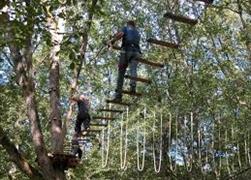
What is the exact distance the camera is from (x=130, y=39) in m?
8.32

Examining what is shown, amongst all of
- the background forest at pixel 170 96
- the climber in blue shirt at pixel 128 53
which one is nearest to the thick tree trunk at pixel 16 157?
the climber in blue shirt at pixel 128 53

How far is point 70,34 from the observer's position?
6.69 m

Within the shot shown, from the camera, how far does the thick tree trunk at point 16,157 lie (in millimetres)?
6945

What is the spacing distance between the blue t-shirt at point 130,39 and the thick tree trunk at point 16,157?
2.54m

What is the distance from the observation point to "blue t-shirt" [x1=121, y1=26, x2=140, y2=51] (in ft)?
27.1

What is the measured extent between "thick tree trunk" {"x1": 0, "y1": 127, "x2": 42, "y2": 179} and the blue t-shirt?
2.54 m

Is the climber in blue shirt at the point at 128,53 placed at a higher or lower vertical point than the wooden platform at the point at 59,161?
higher

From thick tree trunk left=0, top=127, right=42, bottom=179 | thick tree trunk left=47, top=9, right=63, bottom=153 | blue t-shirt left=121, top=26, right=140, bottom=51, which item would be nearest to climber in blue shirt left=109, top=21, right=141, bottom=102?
blue t-shirt left=121, top=26, right=140, bottom=51

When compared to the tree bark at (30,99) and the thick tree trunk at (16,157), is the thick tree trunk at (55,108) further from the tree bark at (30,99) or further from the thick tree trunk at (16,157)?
the thick tree trunk at (16,157)

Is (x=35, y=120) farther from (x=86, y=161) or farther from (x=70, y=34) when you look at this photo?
(x=86, y=161)

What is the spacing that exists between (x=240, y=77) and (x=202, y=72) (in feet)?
5.02

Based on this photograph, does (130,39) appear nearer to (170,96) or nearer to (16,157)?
(16,157)

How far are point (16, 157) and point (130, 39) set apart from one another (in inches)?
108

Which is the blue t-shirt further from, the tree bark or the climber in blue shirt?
the tree bark
